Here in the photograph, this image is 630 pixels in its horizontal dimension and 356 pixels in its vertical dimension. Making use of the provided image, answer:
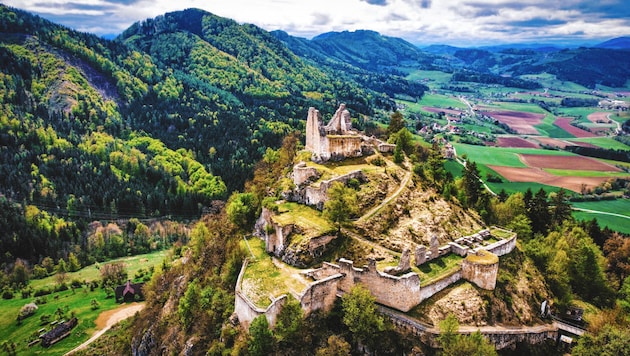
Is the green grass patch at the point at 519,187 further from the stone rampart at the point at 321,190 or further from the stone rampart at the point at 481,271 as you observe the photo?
the stone rampart at the point at 481,271

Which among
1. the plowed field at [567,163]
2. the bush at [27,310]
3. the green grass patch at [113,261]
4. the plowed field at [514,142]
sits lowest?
the green grass patch at [113,261]

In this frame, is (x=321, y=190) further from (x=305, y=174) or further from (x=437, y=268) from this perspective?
(x=437, y=268)

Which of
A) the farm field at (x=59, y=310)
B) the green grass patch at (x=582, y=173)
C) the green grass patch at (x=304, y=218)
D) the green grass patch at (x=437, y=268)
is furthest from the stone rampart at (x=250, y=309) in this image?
the green grass patch at (x=582, y=173)

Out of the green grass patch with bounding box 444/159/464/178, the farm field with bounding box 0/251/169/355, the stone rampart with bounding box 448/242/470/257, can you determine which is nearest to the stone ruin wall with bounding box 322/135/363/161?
the stone rampart with bounding box 448/242/470/257

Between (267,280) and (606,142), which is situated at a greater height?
(267,280)

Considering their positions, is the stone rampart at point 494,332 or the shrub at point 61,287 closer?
the stone rampart at point 494,332

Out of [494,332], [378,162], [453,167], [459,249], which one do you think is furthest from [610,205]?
[494,332]

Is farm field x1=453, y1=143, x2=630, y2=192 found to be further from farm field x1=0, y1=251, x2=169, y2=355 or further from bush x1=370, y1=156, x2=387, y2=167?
farm field x1=0, y1=251, x2=169, y2=355
